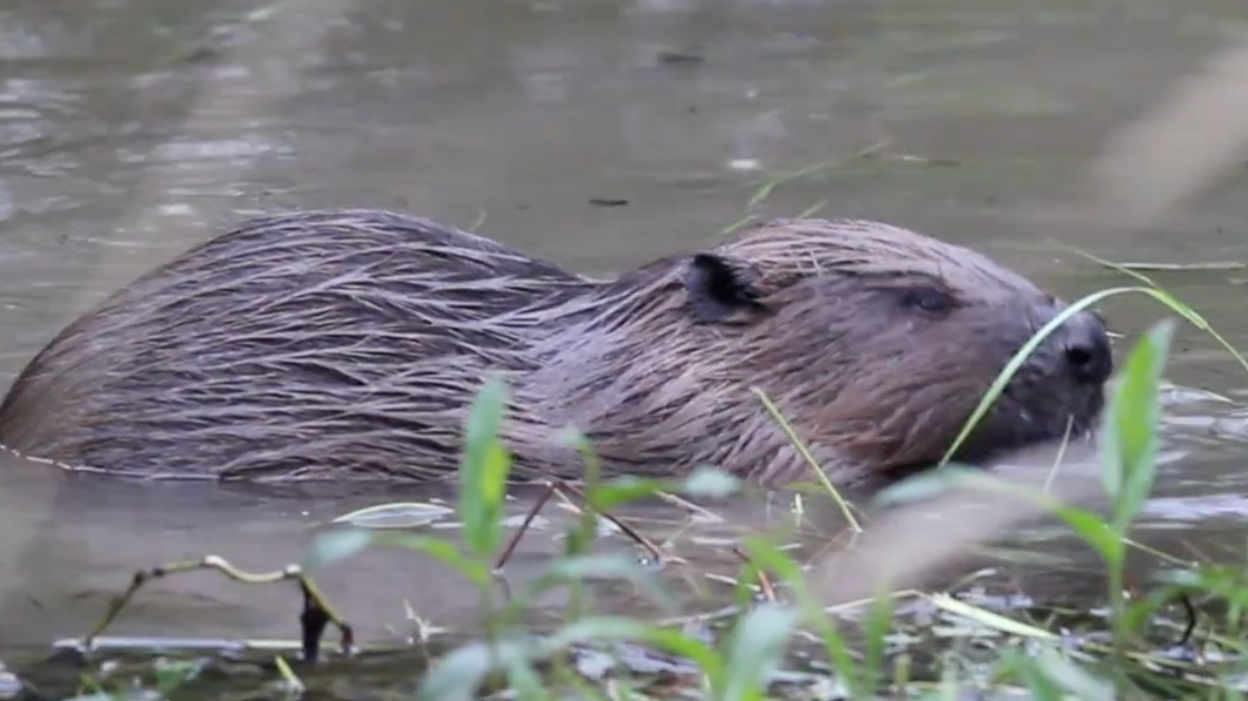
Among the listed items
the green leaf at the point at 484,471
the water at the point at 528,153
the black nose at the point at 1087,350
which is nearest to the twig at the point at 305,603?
the water at the point at 528,153

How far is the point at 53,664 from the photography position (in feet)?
8.84

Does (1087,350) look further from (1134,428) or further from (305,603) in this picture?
(1134,428)

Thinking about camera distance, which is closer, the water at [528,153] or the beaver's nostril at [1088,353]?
the water at [528,153]

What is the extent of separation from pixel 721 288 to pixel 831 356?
9.5 inches

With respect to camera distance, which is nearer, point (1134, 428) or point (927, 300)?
point (1134, 428)

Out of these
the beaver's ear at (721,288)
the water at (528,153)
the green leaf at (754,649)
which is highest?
the green leaf at (754,649)

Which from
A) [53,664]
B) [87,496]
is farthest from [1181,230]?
[53,664]

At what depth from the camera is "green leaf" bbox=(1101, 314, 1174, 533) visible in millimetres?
1868

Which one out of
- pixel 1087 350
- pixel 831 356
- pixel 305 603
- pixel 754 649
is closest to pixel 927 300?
pixel 831 356

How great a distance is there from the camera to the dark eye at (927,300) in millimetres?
3816

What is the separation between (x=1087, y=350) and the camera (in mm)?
3648

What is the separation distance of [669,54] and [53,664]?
5.66 metres

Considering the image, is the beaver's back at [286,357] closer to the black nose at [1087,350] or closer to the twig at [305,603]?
the black nose at [1087,350]

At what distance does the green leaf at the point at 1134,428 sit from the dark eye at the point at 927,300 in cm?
181
